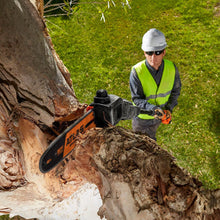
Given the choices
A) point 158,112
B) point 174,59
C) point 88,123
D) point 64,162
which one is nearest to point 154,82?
point 158,112

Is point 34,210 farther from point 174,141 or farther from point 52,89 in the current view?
point 174,141

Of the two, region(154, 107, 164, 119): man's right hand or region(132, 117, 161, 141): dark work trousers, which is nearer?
region(154, 107, 164, 119): man's right hand

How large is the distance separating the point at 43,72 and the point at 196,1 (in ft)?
19.7

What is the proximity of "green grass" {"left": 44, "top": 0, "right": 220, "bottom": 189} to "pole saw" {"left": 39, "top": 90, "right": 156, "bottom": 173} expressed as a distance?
2668 mm

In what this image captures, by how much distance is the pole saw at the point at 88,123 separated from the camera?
1.34 m

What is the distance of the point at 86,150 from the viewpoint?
1645 mm

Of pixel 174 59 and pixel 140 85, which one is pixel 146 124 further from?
pixel 174 59

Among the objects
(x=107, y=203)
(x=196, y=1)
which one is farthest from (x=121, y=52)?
(x=107, y=203)

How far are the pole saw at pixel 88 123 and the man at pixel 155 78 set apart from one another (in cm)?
96

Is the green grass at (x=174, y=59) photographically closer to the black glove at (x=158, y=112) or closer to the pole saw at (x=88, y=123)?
the black glove at (x=158, y=112)

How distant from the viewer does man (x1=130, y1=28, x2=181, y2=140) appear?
2.52 m

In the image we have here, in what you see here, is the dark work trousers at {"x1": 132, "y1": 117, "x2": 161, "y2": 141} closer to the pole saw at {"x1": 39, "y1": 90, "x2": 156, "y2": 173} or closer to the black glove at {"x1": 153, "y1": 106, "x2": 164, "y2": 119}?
the black glove at {"x1": 153, "y1": 106, "x2": 164, "y2": 119}

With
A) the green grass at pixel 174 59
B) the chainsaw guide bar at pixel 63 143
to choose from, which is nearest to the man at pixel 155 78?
the chainsaw guide bar at pixel 63 143

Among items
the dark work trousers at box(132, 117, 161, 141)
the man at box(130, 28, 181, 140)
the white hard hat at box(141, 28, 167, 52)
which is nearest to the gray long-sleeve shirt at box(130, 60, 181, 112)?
the man at box(130, 28, 181, 140)
